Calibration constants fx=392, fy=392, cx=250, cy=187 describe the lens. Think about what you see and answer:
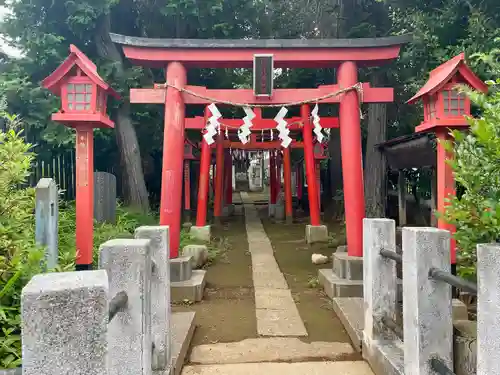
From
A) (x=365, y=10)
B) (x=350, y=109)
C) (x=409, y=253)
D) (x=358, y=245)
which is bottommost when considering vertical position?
(x=358, y=245)

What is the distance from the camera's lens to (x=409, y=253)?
2.70 metres

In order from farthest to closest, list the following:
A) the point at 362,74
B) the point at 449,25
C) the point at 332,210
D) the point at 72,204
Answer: the point at 332,210 → the point at 362,74 → the point at 72,204 → the point at 449,25

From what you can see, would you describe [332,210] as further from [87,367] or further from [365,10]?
[87,367]

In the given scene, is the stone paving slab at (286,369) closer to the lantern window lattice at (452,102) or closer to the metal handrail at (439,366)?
the metal handrail at (439,366)

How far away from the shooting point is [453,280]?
230cm

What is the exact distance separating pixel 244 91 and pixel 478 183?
4.86 metres

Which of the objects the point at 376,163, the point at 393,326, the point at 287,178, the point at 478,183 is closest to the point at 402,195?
the point at 376,163

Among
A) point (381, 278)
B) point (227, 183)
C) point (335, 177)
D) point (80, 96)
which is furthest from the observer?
point (227, 183)

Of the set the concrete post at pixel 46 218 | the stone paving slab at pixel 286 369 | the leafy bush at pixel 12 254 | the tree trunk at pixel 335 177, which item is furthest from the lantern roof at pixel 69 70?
the tree trunk at pixel 335 177

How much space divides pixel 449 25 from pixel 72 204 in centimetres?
895

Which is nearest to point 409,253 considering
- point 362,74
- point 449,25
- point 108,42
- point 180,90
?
point 180,90

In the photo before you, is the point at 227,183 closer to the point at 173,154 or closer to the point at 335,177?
the point at 335,177

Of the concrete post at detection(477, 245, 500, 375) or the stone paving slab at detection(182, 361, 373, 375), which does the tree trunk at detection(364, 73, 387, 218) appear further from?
the concrete post at detection(477, 245, 500, 375)

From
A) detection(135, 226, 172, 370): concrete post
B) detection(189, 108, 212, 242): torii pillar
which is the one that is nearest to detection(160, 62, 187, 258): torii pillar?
detection(135, 226, 172, 370): concrete post
